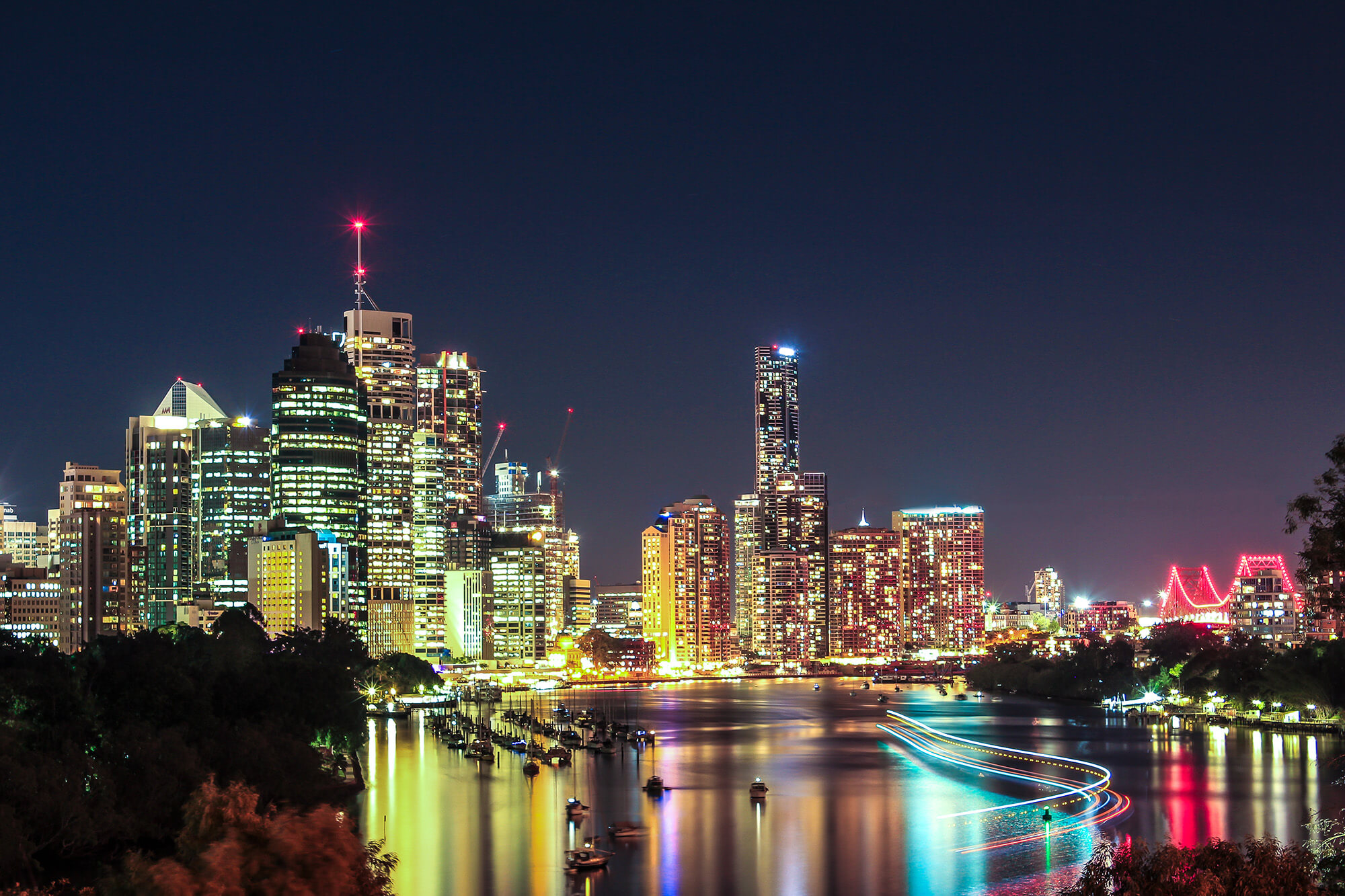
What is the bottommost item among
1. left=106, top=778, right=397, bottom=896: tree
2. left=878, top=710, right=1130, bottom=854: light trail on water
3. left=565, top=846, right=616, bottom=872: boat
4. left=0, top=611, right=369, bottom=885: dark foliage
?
left=878, top=710, right=1130, bottom=854: light trail on water

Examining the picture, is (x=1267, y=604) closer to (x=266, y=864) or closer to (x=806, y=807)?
(x=806, y=807)

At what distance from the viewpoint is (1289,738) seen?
8356cm

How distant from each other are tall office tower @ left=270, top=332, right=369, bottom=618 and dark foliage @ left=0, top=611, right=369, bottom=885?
307ft

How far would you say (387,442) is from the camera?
6875 inches

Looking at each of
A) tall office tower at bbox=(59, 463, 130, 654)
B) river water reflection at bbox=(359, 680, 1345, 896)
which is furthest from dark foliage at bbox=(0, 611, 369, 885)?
tall office tower at bbox=(59, 463, 130, 654)

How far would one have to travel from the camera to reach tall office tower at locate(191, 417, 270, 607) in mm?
160500

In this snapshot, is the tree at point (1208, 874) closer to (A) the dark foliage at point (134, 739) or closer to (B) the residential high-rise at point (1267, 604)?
(A) the dark foliage at point (134, 739)

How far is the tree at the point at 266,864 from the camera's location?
644 inches

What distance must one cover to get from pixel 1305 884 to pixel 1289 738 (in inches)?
2731

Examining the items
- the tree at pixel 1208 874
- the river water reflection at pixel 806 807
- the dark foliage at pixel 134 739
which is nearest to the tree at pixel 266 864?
the tree at pixel 1208 874

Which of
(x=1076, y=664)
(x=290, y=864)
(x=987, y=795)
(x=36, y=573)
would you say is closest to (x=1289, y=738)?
(x=987, y=795)

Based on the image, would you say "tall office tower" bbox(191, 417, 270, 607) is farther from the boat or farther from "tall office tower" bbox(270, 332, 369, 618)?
the boat

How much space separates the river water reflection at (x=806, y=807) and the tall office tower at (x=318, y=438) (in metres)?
61.4

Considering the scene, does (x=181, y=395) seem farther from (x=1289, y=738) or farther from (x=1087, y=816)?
(x=1087, y=816)
